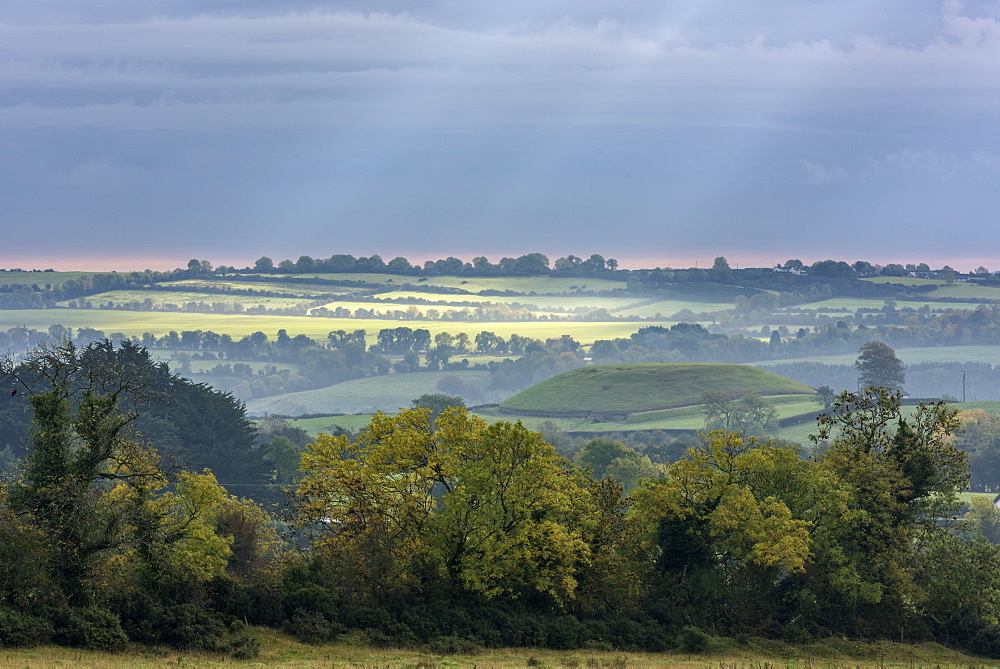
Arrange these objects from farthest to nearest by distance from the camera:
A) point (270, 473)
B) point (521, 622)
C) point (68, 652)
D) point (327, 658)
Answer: point (270, 473)
point (521, 622)
point (327, 658)
point (68, 652)

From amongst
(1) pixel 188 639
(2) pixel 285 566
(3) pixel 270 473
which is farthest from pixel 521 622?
(3) pixel 270 473

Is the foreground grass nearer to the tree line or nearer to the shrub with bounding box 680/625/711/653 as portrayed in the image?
the shrub with bounding box 680/625/711/653

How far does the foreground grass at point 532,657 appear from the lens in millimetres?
42469

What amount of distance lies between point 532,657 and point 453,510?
37.8ft

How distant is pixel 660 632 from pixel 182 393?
11006 cm

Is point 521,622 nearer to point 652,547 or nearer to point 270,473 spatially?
point 652,547

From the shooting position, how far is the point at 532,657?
48.5 meters

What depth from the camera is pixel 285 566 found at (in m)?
55.8

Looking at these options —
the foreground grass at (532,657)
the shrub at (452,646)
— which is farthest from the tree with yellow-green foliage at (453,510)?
the foreground grass at (532,657)

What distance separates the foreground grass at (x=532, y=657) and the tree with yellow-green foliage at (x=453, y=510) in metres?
5.75

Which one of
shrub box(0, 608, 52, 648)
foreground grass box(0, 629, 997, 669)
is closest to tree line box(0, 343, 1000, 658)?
foreground grass box(0, 629, 997, 669)

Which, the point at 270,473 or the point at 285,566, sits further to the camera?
the point at 270,473

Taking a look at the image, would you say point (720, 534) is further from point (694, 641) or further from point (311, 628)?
point (311, 628)

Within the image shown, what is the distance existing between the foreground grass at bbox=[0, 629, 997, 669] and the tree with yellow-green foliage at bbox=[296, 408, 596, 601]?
575 centimetres
